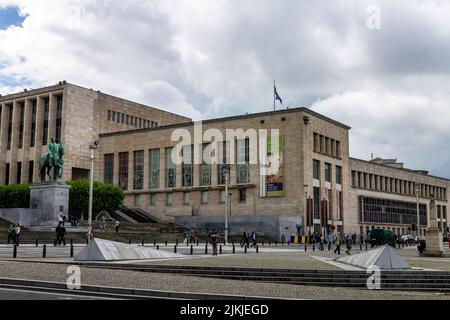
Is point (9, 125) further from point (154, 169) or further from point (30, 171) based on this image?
point (154, 169)

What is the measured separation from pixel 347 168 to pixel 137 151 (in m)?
35.0

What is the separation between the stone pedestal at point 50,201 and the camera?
5369 centimetres

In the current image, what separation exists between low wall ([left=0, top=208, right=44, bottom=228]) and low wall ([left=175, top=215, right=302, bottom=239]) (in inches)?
1066

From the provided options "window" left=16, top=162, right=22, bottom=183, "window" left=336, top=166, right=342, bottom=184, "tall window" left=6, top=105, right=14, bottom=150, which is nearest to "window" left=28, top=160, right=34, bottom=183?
"window" left=16, top=162, right=22, bottom=183

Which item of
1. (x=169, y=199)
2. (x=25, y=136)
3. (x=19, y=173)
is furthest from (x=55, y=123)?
(x=169, y=199)

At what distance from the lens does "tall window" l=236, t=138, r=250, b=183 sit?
82.9 m

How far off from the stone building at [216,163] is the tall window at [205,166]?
0.15m

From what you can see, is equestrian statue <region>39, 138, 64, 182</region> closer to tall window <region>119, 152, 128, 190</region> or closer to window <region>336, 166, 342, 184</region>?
tall window <region>119, 152, 128, 190</region>

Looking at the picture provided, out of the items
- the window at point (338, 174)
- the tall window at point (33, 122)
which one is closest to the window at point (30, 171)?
the tall window at point (33, 122)

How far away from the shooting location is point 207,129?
87562mm

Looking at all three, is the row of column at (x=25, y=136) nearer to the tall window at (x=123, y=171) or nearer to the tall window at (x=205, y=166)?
the tall window at (x=123, y=171)
